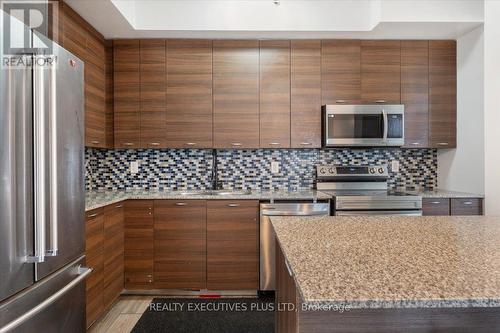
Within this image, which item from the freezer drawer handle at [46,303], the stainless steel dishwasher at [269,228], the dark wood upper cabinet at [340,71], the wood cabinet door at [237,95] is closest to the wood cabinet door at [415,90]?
the dark wood upper cabinet at [340,71]

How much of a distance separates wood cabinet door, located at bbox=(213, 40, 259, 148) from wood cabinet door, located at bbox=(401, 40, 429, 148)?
4.96 feet

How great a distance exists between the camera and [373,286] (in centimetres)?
83

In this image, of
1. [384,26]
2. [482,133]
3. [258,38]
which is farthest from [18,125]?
[482,133]

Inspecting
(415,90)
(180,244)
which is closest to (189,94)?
(180,244)

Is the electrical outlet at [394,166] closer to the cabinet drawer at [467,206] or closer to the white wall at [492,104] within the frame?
the cabinet drawer at [467,206]

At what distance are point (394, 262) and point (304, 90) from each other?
2.55m

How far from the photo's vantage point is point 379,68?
3.37 m

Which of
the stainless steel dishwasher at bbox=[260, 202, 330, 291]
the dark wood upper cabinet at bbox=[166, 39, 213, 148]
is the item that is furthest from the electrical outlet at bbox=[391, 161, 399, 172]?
the dark wood upper cabinet at bbox=[166, 39, 213, 148]

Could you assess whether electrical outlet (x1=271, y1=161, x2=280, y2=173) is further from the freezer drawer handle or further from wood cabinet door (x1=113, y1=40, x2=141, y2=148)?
the freezer drawer handle

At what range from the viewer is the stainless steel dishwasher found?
3.02m

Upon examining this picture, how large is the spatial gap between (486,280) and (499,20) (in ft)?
9.60

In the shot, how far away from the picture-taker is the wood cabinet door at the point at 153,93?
330cm

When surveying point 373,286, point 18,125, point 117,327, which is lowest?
point 117,327

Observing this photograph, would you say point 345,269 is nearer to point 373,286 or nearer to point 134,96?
point 373,286
